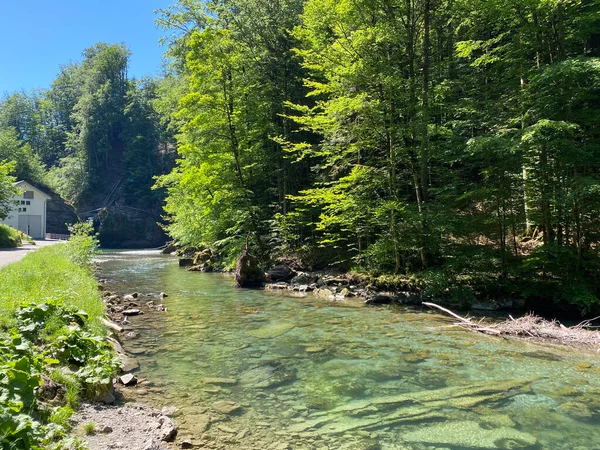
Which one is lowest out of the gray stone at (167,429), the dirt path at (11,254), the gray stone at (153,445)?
the gray stone at (167,429)

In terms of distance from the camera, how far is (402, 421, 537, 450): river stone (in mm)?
4770

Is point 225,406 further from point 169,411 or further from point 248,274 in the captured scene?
point 248,274

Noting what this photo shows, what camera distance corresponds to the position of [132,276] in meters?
Result: 22.5

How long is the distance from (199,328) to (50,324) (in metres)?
4.82

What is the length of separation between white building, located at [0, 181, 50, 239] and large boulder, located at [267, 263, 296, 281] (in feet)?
140

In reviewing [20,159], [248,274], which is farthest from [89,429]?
[20,159]

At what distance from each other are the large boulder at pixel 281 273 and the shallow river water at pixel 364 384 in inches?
322

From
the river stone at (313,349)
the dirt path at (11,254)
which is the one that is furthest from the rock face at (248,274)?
the river stone at (313,349)

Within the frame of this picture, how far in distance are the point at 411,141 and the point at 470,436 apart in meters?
13.1

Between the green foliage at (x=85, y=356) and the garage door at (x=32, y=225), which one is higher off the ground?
the garage door at (x=32, y=225)

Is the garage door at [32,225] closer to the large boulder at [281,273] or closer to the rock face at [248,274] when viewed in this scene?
the rock face at [248,274]

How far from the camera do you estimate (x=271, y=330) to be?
34.0ft

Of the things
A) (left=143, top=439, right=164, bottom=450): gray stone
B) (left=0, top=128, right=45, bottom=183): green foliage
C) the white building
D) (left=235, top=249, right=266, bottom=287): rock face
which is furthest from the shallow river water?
(left=0, top=128, right=45, bottom=183): green foliage

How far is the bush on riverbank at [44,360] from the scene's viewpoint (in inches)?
129
